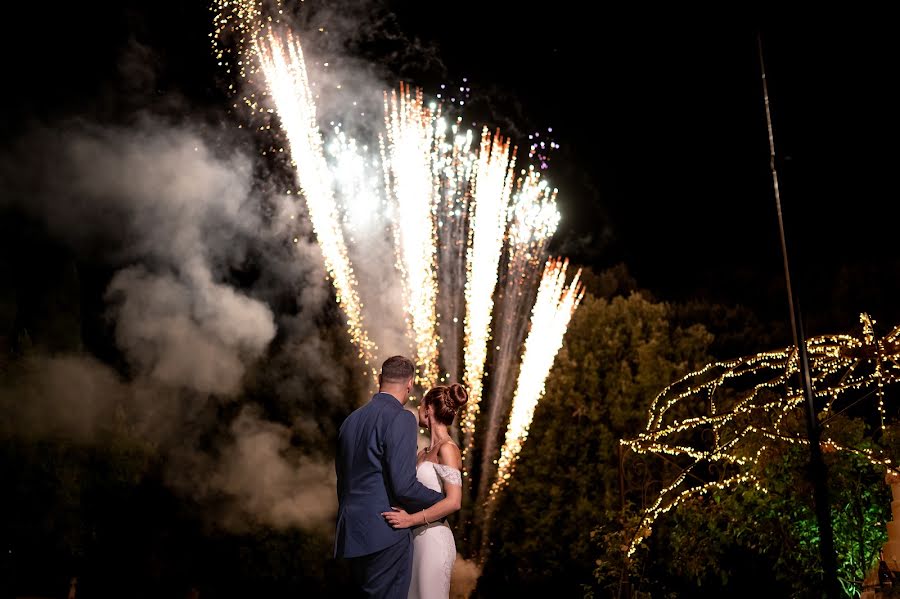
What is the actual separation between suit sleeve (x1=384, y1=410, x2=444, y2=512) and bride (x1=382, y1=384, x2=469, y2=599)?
10cm

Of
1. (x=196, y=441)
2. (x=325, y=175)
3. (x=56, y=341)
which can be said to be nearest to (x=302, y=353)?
(x=196, y=441)

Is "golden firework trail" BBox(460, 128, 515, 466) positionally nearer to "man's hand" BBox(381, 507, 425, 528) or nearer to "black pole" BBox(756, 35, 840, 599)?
"black pole" BBox(756, 35, 840, 599)

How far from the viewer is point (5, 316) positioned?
1368 cm

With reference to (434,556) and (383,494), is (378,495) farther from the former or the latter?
(434,556)

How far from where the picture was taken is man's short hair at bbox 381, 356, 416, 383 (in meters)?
3.96

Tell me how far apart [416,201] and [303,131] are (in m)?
2.31

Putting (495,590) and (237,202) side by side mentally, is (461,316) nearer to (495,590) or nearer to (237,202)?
(237,202)

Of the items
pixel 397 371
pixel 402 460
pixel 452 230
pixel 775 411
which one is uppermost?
pixel 452 230

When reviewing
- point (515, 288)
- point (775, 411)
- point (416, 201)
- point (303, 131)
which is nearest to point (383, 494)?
point (775, 411)

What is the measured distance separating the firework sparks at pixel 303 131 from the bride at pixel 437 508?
7.80 m

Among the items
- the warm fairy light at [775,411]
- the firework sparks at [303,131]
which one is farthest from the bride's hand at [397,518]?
the firework sparks at [303,131]

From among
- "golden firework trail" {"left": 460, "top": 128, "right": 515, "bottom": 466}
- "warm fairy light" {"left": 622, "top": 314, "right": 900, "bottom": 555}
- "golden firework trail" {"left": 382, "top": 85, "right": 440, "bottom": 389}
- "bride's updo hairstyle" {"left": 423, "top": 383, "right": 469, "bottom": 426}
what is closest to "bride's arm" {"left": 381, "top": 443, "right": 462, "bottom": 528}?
"bride's updo hairstyle" {"left": 423, "top": 383, "right": 469, "bottom": 426}

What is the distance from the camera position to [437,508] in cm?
385

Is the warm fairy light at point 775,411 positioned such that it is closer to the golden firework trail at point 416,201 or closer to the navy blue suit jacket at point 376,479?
the navy blue suit jacket at point 376,479
